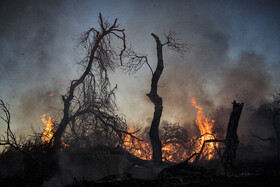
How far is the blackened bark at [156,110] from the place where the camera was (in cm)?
847

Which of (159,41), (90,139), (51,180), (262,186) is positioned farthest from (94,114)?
(262,186)

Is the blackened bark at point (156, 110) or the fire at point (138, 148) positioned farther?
the fire at point (138, 148)

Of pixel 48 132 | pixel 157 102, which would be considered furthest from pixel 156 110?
pixel 48 132

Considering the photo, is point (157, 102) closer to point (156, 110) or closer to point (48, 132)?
point (156, 110)

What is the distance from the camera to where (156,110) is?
8.95 metres

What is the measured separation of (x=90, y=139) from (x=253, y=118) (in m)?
21.7

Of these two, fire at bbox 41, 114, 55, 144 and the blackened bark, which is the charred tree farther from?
fire at bbox 41, 114, 55, 144

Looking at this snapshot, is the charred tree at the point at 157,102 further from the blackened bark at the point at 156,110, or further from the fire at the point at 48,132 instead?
the fire at the point at 48,132

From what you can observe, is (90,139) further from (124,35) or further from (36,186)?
(124,35)

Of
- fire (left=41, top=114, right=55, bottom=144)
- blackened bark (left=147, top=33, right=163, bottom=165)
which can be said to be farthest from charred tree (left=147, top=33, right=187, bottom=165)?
fire (left=41, top=114, right=55, bottom=144)

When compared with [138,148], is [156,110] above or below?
above

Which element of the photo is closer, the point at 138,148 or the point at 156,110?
the point at 156,110

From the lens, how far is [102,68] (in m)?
9.63

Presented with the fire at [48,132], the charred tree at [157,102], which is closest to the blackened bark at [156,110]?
the charred tree at [157,102]
